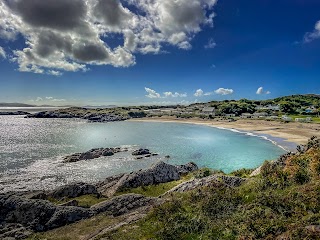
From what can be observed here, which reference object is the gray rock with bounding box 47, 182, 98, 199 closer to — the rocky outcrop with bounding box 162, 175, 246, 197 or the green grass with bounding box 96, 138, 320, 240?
the rocky outcrop with bounding box 162, 175, 246, 197

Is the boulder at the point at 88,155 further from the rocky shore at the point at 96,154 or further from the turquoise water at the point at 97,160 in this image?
the turquoise water at the point at 97,160

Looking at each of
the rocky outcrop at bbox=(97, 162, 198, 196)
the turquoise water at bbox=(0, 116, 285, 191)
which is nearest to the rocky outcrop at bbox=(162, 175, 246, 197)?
the rocky outcrop at bbox=(97, 162, 198, 196)

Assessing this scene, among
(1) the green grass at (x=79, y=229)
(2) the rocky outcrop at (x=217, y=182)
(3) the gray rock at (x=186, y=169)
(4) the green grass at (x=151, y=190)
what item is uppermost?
(2) the rocky outcrop at (x=217, y=182)

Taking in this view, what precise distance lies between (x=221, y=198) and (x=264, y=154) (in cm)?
5562

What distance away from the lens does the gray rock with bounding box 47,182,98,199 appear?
29447 millimetres

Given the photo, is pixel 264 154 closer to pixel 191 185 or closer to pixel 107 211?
pixel 191 185

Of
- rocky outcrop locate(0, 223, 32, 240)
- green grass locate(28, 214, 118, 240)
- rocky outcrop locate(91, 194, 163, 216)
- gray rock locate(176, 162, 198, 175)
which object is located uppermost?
rocky outcrop locate(91, 194, 163, 216)

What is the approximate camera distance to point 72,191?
30.4 meters

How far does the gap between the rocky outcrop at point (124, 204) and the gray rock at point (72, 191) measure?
331 inches

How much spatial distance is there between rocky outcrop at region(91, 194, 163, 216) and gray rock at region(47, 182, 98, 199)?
27.6 ft

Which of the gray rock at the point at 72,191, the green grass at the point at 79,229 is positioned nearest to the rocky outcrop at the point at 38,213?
the green grass at the point at 79,229

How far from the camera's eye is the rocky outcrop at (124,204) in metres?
22.2

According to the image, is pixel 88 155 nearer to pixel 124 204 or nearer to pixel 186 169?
pixel 186 169

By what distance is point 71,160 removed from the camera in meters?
62.8
